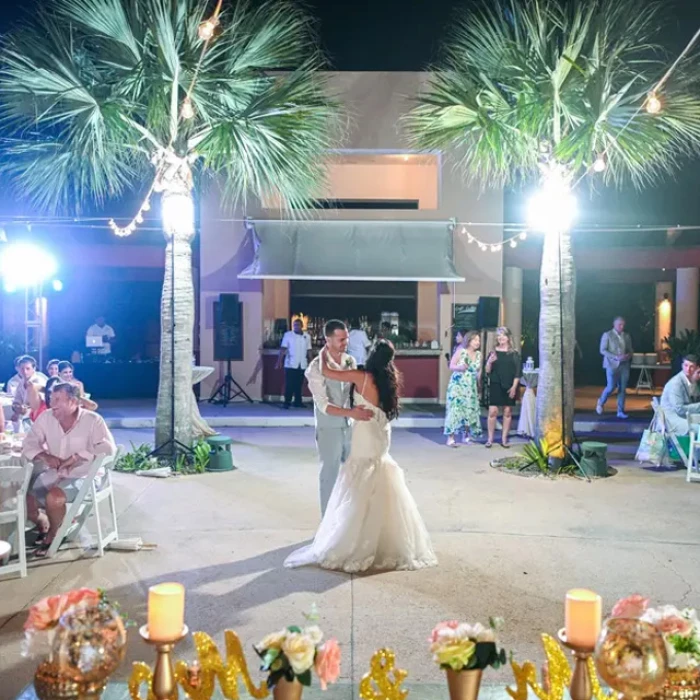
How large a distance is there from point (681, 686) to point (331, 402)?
405 centimetres

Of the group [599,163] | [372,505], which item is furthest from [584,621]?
[599,163]

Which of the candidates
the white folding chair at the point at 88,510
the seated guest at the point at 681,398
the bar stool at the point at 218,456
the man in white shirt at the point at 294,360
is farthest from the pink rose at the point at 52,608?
the man in white shirt at the point at 294,360

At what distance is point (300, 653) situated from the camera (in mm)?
2287

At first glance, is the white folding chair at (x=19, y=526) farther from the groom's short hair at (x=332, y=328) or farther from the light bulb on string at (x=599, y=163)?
the light bulb on string at (x=599, y=163)

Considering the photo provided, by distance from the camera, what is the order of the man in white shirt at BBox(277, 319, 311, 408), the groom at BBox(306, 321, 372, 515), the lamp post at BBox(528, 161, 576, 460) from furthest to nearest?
the man in white shirt at BBox(277, 319, 311, 408) < the lamp post at BBox(528, 161, 576, 460) < the groom at BBox(306, 321, 372, 515)

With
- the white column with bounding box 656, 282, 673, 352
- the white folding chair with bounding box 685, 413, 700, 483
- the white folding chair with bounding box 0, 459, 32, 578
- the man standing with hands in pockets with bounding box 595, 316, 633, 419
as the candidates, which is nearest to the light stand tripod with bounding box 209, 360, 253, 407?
the man standing with hands in pockets with bounding box 595, 316, 633, 419

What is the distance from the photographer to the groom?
601cm

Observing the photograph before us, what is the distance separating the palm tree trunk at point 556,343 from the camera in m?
9.39

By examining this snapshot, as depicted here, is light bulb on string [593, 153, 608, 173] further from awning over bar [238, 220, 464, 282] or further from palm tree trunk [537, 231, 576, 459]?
awning over bar [238, 220, 464, 282]

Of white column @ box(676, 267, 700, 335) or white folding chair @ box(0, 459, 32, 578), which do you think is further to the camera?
white column @ box(676, 267, 700, 335)

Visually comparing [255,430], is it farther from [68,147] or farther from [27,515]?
[27,515]

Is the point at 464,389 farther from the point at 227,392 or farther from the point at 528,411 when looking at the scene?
the point at 227,392

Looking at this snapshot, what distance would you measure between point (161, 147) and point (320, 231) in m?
6.46

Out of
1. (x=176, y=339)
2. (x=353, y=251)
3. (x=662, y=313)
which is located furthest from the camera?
(x=662, y=313)
